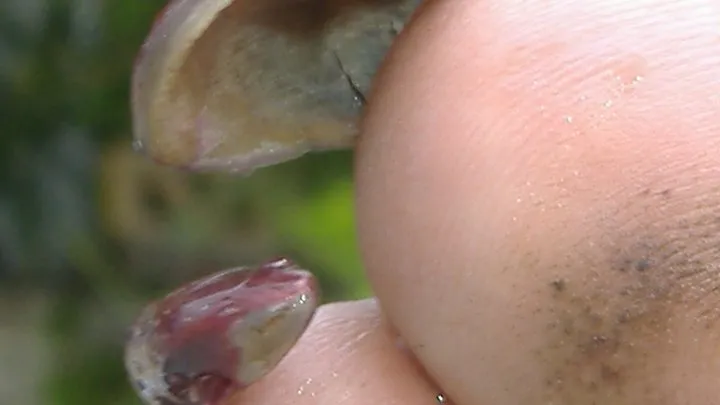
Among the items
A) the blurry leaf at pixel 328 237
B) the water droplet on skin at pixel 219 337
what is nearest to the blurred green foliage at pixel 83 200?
the blurry leaf at pixel 328 237

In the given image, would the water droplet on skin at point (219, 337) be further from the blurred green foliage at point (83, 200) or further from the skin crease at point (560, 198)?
the blurred green foliage at point (83, 200)

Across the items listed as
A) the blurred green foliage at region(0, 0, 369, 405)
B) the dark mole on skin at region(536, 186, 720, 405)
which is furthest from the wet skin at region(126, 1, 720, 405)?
the blurred green foliage at region(0, 0, 369, 405)

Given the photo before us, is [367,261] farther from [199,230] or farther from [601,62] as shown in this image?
[199,230]

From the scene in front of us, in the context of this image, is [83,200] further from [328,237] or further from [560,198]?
[560,198]

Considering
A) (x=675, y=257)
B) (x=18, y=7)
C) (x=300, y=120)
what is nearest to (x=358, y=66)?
(x=300, y=120)

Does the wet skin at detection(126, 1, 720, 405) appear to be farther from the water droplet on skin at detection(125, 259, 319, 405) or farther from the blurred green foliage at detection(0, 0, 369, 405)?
the blurred green foliage at detection(0, 0, 369, 405)

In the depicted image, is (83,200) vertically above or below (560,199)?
below

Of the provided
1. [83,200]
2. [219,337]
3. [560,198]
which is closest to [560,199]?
[560,198]
